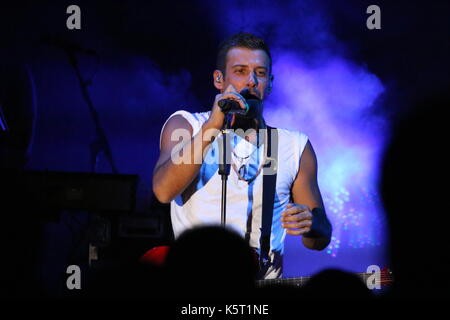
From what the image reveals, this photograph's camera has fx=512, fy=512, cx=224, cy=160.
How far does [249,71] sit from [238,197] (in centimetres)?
64

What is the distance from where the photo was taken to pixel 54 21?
3.16 m

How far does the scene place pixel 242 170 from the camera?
101 inches

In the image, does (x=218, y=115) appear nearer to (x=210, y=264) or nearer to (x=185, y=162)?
(x=185, y=162)

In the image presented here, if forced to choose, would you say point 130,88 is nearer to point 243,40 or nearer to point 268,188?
point 243,40

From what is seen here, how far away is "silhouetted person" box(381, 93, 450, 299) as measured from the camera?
11.1 feet

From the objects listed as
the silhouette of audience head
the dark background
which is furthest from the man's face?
the silhouette of audience head

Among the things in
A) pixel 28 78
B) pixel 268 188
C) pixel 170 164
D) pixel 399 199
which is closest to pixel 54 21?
pixel 28 78

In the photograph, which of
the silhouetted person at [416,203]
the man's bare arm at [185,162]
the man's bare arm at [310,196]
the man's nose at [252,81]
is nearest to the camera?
the man's bare arm at [185,162]

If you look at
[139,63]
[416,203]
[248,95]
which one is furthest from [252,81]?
[416,203]

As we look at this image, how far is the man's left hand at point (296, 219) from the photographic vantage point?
2.05 meters

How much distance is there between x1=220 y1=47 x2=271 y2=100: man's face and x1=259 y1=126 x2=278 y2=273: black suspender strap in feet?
0.95

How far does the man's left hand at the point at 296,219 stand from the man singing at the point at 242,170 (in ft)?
0.17

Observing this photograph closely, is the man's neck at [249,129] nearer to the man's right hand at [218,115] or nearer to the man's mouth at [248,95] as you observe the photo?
the man's mouth at [248,95]

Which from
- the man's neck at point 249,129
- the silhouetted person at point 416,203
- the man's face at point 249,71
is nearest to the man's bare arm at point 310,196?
the man's neck at point 249,129
